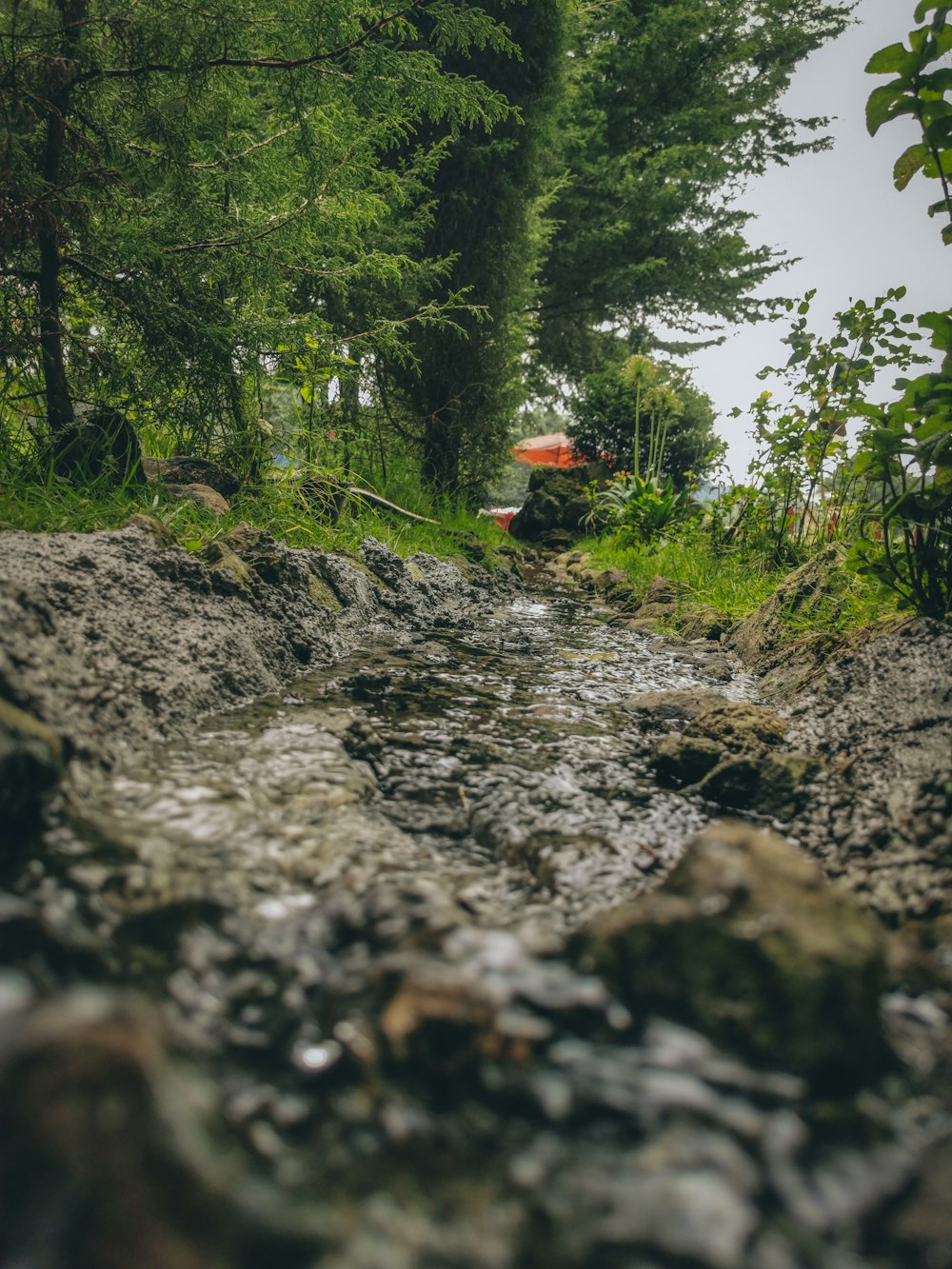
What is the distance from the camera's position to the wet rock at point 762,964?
2.83ft

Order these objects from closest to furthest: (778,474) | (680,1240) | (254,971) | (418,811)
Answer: (680,1240) → (254,971) → (418,811) → (778,474)

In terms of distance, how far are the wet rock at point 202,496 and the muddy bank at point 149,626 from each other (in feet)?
1.91

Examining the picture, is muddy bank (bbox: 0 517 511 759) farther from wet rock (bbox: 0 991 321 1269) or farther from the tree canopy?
the tree canopy

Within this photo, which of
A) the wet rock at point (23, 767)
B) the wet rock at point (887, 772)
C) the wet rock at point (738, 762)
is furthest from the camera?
the wet rock at point (738, 762)

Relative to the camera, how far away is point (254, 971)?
965 mm

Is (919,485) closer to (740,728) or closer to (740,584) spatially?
(740,728)

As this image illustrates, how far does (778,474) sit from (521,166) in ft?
18.7

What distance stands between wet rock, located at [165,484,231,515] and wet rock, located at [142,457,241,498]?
0.13 m

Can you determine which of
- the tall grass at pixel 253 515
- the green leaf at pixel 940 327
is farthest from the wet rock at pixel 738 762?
the tall grass at pixel 253 515

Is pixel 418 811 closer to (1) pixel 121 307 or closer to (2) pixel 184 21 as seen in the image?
(1) pixel 121 307

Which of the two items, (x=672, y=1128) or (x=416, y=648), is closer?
(x=672, y=1128)

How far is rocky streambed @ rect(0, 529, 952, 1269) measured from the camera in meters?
0.64

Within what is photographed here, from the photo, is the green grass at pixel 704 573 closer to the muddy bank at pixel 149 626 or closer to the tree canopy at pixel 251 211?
the tree canopy at pixel 251 211

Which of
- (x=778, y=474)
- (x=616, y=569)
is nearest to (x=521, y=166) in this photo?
(x=616, y=569)
